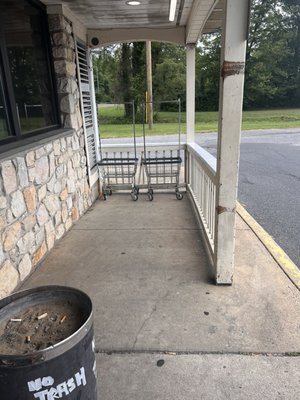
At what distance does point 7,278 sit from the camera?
243cm

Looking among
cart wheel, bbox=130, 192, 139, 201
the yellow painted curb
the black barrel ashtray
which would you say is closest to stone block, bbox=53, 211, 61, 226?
cart wheel, bbox=130, 192, 139, 201

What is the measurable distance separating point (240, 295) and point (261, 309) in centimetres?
21

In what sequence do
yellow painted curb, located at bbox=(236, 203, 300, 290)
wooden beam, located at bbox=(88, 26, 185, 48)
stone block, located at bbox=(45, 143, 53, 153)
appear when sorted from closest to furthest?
yellow painted curb, located at bbox=(236, 203, 300, 290) → stone block, located at bbox=(45, 143, 53, 153) → wooden beam, located at bbox=(88, 26, 185, 48)

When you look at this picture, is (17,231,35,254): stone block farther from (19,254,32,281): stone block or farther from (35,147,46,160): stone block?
(35,147,46,160): stone block

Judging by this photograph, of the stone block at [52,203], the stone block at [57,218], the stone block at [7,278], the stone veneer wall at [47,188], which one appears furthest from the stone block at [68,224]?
the stone block at [7,278]

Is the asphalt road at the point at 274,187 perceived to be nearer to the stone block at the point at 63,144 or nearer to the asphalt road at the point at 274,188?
the asphalt road at the point at 274,188

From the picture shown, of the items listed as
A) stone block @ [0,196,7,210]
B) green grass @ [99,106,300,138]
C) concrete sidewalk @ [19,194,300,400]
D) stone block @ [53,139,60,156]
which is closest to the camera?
concrete sidewalk @ [19,194,300,400]

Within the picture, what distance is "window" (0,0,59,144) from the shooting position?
105 inches

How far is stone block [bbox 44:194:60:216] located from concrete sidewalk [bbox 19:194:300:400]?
392 millimetres

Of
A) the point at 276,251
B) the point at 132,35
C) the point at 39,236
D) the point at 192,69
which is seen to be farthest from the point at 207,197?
the point at 132,35

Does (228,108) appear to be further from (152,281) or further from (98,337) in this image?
(98,337)

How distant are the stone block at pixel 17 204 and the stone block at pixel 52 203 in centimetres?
49

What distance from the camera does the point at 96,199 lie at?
17.2 feet

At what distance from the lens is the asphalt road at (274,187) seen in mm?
3772
